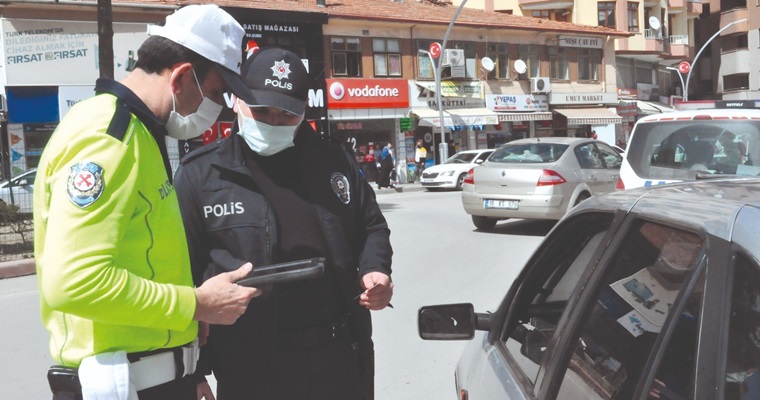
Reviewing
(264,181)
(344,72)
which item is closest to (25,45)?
(344,72)

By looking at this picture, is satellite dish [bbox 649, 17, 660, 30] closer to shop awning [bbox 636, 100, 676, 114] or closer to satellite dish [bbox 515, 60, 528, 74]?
shop awning [bbox 636, 100, 676, 114]

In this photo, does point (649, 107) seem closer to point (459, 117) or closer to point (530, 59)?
point (530, 59)

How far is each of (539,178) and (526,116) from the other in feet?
88.4

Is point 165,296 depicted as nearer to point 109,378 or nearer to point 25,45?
point 109,378

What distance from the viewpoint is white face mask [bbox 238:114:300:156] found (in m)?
2.75

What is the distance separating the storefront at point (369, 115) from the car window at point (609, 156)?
18.1 meters

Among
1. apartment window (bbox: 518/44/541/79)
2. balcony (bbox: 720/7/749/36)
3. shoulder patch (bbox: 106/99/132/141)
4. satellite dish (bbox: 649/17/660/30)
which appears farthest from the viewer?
balcony (bbox: 720/7/749/36)

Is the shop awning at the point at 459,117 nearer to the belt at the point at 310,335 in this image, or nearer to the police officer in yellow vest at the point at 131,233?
the belt at the point at 310,335

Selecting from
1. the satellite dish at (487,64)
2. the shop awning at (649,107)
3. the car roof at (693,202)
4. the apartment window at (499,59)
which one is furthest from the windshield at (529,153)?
the shop awning at (649,107)

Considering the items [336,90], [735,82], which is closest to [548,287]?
[336,90]

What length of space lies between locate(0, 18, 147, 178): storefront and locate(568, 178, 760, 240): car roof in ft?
80.6

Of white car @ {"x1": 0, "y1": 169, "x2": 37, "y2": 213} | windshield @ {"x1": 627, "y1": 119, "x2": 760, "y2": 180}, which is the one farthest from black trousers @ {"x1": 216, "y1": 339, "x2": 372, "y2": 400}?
white car @ {"x1": 0, "y1": 169, "x2": 37, "y2": 213}

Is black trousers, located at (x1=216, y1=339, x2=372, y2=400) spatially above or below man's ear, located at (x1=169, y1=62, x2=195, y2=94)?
below

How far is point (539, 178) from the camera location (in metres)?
11.8
